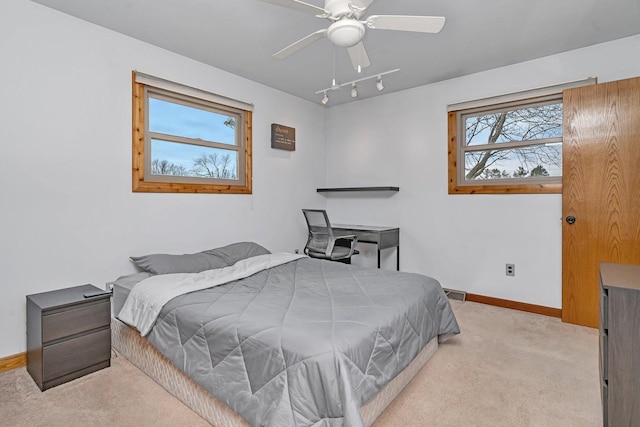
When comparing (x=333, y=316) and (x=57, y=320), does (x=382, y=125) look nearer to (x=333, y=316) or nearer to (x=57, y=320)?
(x=333, y=316)

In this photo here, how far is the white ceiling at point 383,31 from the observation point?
7.52 ft

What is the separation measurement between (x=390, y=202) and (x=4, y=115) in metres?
3.68

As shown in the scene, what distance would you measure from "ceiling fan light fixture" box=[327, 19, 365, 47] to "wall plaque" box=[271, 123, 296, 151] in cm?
221

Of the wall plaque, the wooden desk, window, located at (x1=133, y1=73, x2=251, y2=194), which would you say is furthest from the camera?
the wall plaque

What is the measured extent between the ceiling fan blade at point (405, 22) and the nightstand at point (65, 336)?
2405 mm

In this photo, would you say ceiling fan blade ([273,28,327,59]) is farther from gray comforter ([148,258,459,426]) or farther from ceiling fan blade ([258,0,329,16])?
gray comforter ([148,258,459,426])

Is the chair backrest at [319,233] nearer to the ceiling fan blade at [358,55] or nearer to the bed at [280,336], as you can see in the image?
the bed at [280,336]

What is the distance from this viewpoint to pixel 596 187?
2.76 meters

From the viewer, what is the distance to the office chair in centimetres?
352

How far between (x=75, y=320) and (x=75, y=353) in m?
0.21

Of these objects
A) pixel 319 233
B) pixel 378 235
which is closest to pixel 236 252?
pixel 319 233

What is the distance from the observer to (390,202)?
4207 mm

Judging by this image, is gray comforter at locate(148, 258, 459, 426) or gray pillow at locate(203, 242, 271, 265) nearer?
gray comforter at locate(148, 258, 459, 426)

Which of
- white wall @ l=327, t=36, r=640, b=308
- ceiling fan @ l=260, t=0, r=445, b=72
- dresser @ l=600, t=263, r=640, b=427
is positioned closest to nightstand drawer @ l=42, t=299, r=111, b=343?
ceiling fan @ l=260, t=0, r=445, b=72
